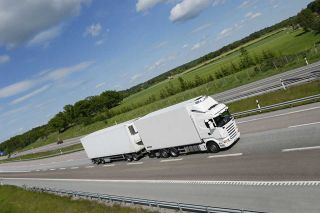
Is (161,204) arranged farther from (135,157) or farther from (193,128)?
(135,157)

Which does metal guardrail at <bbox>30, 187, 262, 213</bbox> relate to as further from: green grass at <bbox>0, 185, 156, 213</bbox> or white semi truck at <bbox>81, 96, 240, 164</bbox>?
white semi truck at <bbox>81, 96, 240, 164</bbox>

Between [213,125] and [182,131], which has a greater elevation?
[182,131]

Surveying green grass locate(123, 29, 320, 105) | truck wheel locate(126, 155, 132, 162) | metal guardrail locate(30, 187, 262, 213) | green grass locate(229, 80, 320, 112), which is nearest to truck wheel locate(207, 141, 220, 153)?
metal guardrail locate(30, 187, 262, 213)

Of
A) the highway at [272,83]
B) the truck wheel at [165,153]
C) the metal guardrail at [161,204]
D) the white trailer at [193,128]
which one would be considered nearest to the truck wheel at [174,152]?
the white trailer at [193,128]

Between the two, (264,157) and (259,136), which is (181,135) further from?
(264,157)

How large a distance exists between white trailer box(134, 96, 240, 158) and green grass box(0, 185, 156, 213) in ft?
24.3

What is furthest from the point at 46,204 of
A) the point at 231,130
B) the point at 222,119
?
the point at 231,130

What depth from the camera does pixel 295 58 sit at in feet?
189

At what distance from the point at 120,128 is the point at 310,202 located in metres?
23.9

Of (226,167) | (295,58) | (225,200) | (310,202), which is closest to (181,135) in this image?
(226,167)

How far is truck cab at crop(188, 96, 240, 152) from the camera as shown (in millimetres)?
24922

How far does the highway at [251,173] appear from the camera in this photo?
15195 mm

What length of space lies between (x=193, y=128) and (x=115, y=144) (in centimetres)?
1284

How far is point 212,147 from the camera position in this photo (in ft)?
84.1
